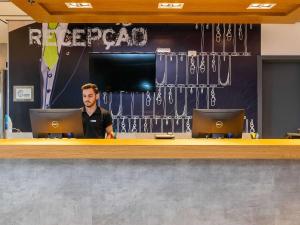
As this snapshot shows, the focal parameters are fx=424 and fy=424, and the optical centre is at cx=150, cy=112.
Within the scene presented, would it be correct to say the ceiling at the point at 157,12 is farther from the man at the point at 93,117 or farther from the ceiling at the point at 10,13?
the ceiling at the point at 10,13

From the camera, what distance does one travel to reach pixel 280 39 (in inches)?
244

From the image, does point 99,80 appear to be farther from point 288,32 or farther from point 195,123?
point 195,123

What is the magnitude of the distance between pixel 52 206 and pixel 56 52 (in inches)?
175

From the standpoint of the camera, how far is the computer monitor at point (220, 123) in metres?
2.93

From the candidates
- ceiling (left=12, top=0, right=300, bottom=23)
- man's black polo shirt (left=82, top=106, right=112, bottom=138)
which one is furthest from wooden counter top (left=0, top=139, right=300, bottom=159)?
man's black polo shirt (left=82, top=106, right=112, bottom=138)

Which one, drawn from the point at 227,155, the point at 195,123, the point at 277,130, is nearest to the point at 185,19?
the point at 195,123

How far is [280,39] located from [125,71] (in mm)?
2315

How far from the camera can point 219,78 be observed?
6.19 metres

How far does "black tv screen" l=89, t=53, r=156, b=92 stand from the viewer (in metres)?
6.12

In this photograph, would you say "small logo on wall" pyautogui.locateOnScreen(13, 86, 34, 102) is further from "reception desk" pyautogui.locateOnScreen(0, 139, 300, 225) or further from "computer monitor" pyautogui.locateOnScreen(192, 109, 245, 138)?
"reception desk" pyautogui.locateOnScreen(0, 139, 300, 225)

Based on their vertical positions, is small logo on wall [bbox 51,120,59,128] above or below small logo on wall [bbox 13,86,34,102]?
below

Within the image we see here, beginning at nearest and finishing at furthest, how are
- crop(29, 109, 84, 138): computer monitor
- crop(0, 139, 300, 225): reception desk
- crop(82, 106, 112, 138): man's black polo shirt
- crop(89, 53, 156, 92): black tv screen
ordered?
crop(0, 139, 300, 225): reception desk, crop(29, 109, 84, 138): computer monitor, crop(82, 106, 112, 138): man's black polo shirt, crop(89, 53, 156, 92): black tv screen

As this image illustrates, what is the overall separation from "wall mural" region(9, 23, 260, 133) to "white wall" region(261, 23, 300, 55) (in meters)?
0.12

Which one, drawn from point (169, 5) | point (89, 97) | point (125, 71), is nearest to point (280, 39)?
point (125, 71)
